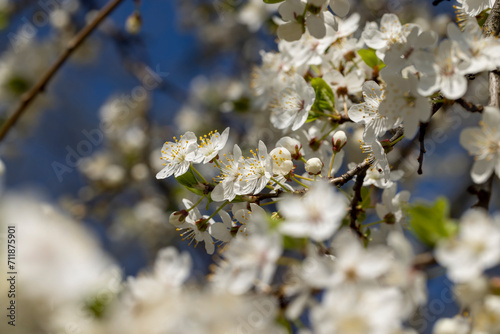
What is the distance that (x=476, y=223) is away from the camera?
31.8 inches

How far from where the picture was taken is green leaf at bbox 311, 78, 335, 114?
1.45 meters

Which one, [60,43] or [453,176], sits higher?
[60,43]

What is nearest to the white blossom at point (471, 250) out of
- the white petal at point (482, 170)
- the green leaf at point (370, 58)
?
the white petal at point (482, 170)

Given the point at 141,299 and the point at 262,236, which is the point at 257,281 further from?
the point at 141,299

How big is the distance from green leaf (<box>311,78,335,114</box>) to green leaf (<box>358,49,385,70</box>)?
0.14 m

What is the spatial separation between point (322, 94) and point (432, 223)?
0.71 metres

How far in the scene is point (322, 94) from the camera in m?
1.46

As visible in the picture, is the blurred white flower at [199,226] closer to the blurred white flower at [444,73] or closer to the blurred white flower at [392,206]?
the blurred white flower at [392,206]

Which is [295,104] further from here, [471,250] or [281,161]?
[471,250]

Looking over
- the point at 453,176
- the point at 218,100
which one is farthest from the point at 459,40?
the point at 453,176

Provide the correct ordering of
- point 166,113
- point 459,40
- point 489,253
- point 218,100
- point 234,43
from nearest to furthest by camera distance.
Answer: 1. point 489,253
2. point 459,40
3. point 218,100
4. point 234,43
5. point 166,113

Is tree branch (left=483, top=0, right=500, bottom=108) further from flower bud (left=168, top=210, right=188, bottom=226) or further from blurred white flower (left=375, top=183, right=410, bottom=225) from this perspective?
flower bud (left=168, top=210, right=188, bottom=226)

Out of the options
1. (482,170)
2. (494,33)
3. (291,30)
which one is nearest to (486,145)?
(482,170)

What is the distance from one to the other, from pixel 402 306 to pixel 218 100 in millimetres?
3700
